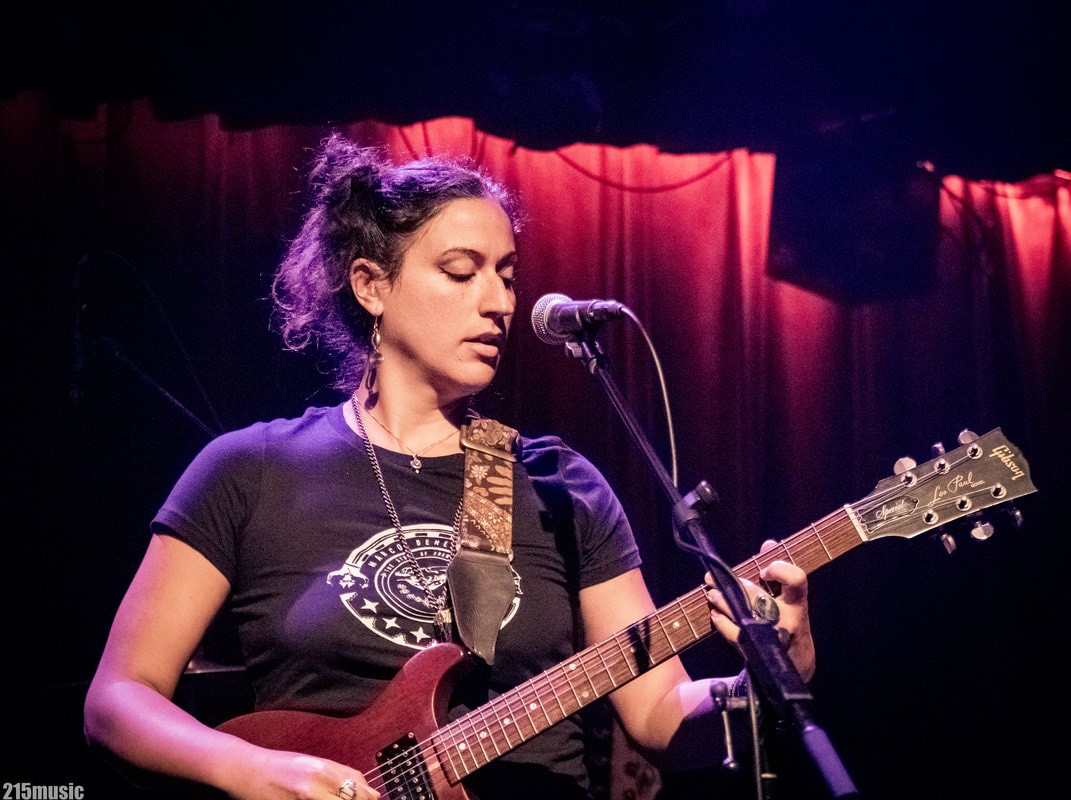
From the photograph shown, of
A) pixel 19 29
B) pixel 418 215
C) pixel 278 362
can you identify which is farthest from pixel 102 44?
pixel 418 215

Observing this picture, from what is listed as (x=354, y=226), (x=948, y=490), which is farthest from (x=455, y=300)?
(x=948, y=490)

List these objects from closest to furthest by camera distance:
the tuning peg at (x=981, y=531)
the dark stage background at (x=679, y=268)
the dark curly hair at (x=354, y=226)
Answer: the tuning peg at (x=981, y=531) → the dark curly hair at (x=354, y=226) → the dark stage background at (x=679, y=268)

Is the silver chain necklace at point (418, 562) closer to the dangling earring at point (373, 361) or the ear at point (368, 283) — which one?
the dangling earring at point (373, 361)

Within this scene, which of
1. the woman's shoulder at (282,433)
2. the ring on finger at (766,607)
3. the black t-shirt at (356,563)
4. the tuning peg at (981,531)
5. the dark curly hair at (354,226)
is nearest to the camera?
the ring on finger at (766,607)

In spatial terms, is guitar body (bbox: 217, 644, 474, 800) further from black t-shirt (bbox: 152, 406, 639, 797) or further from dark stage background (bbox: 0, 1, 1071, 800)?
dark stage background (bbox: 0, 1, 1071, 800)

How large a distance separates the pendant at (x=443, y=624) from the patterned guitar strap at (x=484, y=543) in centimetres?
3

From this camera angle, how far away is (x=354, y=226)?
2.73 m

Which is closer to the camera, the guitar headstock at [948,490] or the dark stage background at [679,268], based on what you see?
the guitar headstock at [948,490]

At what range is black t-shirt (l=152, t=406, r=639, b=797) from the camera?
221 centimetres

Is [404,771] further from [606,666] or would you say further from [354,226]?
[354,226]

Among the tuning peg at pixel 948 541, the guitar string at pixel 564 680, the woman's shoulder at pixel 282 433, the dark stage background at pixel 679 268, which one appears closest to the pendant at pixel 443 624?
the guitar string at pixel 564 680

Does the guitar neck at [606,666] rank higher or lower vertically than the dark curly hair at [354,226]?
lower

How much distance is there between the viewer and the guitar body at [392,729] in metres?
2.07

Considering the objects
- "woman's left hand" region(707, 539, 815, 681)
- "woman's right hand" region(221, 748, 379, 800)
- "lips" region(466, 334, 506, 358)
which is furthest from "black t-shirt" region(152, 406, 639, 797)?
"woman's left hand" region(707, 539, 815, 681)
